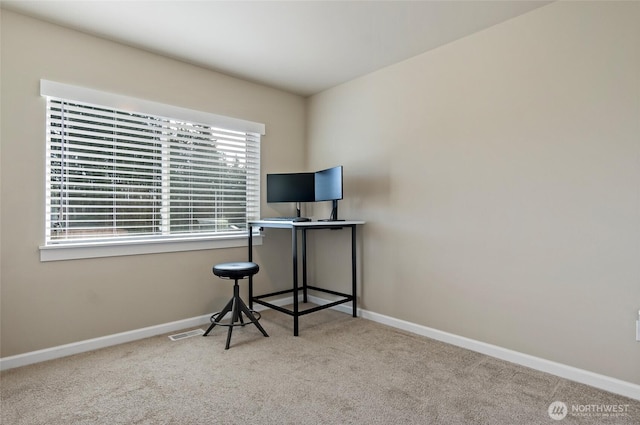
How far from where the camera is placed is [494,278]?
2.49 meters

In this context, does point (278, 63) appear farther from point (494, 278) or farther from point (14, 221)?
point (494, 278)

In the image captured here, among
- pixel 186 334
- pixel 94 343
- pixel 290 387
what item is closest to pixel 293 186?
pixel 186 334

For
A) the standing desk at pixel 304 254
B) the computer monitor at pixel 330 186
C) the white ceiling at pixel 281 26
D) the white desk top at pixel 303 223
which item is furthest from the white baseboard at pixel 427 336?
the white ceiling at pixel 281 26

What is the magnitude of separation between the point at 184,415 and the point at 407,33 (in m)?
2.85

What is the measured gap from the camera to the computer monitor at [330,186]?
315 cm

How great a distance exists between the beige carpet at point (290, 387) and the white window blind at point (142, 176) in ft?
3.16

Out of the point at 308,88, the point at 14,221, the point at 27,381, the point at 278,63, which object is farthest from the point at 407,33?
the point at 27,381

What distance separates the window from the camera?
2518 mm

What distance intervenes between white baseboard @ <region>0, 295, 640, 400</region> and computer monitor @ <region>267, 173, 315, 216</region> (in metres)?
1.28

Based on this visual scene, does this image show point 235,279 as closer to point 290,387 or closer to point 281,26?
point 290,387

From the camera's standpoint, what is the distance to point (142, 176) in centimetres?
290

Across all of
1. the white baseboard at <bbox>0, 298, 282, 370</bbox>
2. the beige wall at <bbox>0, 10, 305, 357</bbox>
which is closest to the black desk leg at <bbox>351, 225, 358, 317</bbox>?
the beige wall at <bbox>0, 10, 305, 357</bbox>

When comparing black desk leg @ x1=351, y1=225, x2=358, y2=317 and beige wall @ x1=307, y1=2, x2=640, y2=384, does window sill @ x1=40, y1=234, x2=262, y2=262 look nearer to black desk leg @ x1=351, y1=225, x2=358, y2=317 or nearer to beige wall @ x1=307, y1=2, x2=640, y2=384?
black desk leg @ x1=351, y1=225, x2=358, y2=317

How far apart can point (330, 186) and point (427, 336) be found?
1548mm
